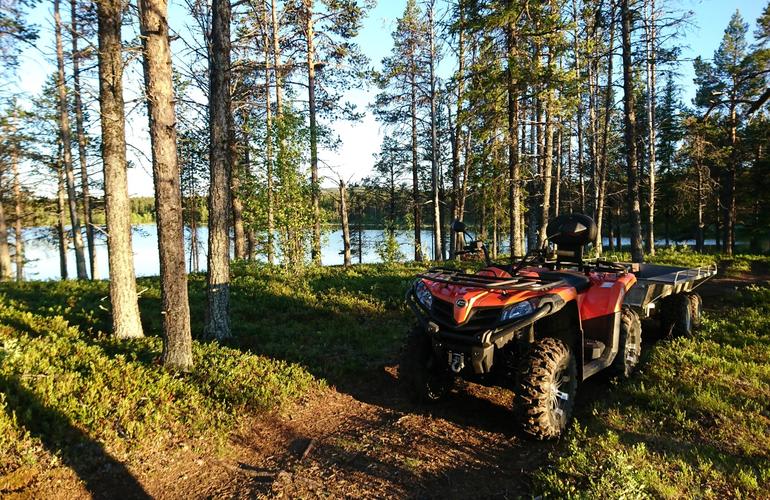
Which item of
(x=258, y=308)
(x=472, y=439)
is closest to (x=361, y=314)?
(x=258, y=308)

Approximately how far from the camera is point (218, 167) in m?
7.61

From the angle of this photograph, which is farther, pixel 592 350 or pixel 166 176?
pixel 166 176

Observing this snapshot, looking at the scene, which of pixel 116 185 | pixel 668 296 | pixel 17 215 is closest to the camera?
pixel 668 296

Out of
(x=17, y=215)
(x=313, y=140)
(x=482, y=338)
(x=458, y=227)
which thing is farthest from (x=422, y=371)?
(x=17, y=215)

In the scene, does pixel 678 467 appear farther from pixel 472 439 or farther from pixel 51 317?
pixel 51 317

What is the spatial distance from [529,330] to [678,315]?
14.2ft

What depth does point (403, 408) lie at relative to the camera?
534 centimetres

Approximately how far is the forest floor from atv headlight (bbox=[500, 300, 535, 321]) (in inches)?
48.2

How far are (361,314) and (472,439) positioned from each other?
204 inches

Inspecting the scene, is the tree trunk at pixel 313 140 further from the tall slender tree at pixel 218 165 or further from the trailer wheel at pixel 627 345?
the trailer wheel at pixel 627 345

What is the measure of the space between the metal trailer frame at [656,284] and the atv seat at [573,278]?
0.98 meters

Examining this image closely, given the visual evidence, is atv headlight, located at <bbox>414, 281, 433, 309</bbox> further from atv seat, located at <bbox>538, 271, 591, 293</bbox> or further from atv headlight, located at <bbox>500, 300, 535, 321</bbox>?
atv seat, located at <bbox>538, 271, 591, 293</bbox>

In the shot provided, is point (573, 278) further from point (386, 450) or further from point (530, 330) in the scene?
point (386, 450)

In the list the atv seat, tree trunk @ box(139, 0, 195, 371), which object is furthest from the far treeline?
the atv seat
